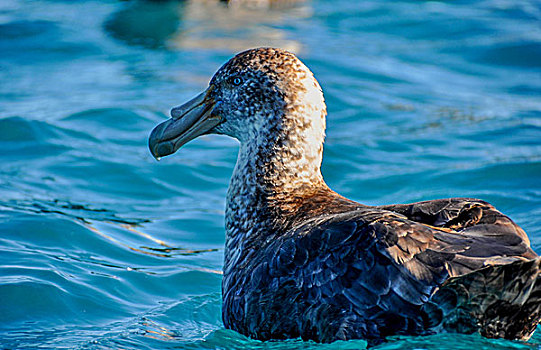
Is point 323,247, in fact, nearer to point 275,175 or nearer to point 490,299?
point 490,299

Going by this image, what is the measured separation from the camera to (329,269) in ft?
15.5

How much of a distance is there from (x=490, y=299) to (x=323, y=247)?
0.94 meters

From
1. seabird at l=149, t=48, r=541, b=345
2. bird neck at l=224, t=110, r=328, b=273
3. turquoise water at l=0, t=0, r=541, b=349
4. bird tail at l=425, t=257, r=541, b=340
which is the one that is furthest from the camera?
turquoise water at l=0, t=0, r=541, b=349

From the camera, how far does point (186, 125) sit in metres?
6.32

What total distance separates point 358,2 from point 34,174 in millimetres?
7795

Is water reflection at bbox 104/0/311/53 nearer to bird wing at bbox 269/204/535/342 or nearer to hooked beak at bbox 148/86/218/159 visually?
hooked beak at bbox 148/86/218/159

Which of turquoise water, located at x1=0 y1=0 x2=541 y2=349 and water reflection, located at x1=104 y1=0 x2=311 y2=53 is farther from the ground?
water reflection, located at x1=104 y1=0 x2=311 y2=53

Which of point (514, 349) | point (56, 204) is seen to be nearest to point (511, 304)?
point (514, 349)

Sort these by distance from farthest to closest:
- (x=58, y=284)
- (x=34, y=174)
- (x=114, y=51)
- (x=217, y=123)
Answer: (x=114, y=51) → (x=34, y=174) → (x=58, y=284) → (x=217, y=123)

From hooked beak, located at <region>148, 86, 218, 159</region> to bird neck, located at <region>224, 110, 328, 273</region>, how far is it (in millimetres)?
517

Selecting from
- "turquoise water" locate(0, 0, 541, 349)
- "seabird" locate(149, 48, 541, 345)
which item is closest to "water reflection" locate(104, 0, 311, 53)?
"turquoise water" locate(0, 0, 541, 349)

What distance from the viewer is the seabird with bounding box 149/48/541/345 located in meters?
4.40

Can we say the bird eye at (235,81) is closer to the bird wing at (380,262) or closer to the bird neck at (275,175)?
the bird neck at (275,175)

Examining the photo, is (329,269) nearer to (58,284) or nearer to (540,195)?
(58,284)
